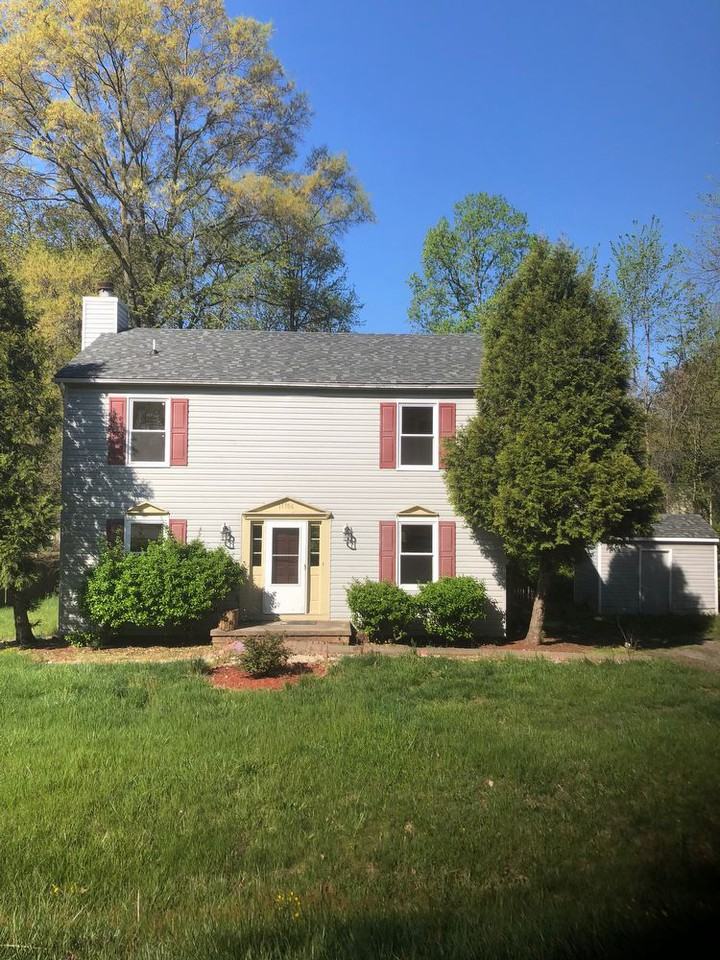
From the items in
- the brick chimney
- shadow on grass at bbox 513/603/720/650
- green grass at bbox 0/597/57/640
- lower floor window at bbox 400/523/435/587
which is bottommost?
green grass at bbox 0/597/57/640

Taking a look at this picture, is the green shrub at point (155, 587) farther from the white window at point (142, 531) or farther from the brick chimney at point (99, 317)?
the brick chimney at point (99, 317)

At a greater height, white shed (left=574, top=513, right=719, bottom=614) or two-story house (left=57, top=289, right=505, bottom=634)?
two-story house (left=57, top=289, right=505, bottom=634)

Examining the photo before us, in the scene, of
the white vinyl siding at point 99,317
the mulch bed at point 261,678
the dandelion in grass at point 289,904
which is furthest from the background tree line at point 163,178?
the dandelion in grass at point 289,904

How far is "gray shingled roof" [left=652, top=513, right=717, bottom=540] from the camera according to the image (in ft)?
65.6

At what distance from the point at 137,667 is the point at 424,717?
5.30 metres

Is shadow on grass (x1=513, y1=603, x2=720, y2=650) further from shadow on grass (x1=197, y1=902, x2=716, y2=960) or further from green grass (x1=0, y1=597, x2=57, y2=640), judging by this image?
green grass (x1=0, y1=597, x2=57, y2=640)

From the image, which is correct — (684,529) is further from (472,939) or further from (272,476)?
(472,939)

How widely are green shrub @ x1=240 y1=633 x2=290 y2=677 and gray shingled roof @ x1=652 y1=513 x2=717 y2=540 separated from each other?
544 inches

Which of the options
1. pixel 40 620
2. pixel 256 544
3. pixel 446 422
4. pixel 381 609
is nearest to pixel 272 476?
pixel 256 544

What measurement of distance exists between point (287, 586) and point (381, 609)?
7.73ft

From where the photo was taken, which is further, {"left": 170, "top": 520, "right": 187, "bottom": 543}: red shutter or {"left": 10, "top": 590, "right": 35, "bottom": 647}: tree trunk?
{"left": 170, "top": 520, "right": 187, "bottom": 543}: red shutter

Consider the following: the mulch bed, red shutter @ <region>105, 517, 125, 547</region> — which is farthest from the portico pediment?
the mulch bed

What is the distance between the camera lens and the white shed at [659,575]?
1989 cm

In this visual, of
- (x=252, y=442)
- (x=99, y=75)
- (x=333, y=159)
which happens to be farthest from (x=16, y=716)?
(x=333, y=159)
